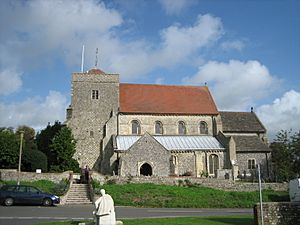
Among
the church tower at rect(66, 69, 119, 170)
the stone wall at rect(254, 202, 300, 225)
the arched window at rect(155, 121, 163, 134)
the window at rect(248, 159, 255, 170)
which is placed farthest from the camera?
the arched window at rect(155, 121, 163, 134)

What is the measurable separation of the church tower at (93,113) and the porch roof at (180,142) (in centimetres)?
243

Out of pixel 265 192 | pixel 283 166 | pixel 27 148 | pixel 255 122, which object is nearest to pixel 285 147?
pixel 283 166

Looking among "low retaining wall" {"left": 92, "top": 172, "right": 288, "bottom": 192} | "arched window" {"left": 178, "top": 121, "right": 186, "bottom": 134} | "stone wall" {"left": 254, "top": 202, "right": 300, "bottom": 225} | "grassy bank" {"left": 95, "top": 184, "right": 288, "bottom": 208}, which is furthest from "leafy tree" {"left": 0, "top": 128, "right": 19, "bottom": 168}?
"stone wall" {"left": 254, "top": 202, "right": 300, "bottom": 225}

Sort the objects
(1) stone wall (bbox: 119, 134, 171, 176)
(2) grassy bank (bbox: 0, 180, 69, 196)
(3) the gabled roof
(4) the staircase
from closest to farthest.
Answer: (4) the staircase, (2) grassy bank (bbox: 0, 180, 69, 196), (1) stone wall (bbox: 119, 134, 171, 176), (3) the gabled roof

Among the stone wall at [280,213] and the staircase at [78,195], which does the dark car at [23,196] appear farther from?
the stone wall at [280,213]

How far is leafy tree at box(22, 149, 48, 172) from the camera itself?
124 feet

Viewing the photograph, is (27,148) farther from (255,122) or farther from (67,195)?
(255,122)

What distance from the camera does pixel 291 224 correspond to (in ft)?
51.7

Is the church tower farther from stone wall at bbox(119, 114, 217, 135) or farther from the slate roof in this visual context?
the slate roof

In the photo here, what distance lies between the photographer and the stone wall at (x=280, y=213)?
15.5 m

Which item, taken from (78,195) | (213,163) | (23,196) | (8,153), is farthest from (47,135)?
(23,196)

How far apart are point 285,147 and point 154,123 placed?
671 inches

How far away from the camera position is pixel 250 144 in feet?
144

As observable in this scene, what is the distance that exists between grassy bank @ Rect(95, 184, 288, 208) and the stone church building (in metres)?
6.58
